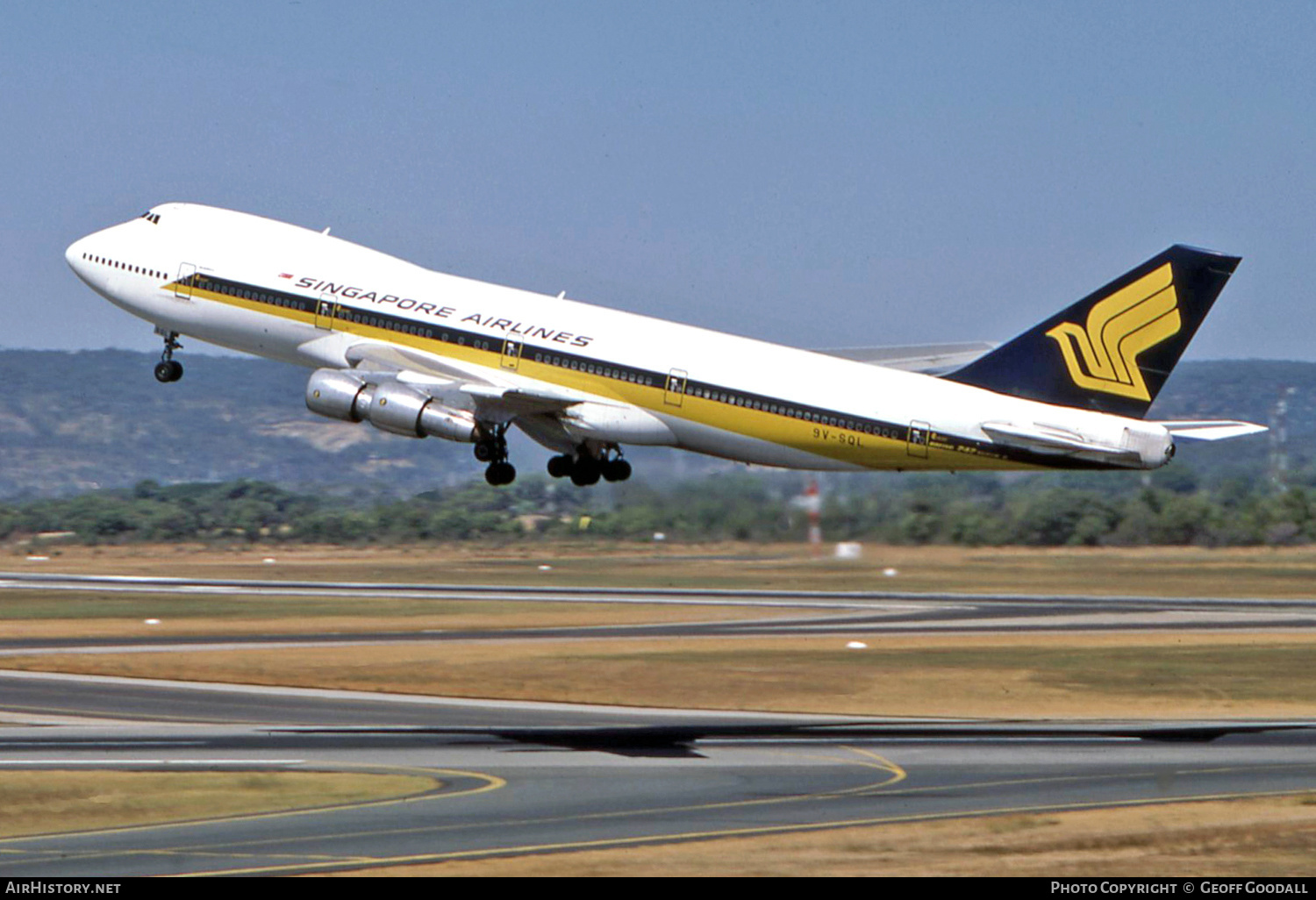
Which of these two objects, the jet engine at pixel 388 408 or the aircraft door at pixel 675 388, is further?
the jet engine at pixel 388 408

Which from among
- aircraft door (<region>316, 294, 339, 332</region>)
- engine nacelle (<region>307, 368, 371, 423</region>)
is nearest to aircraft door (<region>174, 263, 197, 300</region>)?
aircraft door (<region>316, 294, 339, 332</region>)

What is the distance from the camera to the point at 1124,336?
160ft

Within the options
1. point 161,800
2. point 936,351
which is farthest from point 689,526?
point 161,800

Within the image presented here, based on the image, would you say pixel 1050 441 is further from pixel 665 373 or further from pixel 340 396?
pixel 340 396

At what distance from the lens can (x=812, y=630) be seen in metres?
71.7

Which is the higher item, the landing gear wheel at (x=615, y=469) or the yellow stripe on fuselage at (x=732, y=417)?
the yellow stripe on fuselage at (x=732, y=417)

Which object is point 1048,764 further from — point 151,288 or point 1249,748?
point 151,288

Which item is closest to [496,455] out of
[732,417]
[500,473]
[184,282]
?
[500,473]

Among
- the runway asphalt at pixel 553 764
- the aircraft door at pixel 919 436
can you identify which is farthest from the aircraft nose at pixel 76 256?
the aircraft door at pixel 919 436

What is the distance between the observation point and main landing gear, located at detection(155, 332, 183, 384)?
54969mm

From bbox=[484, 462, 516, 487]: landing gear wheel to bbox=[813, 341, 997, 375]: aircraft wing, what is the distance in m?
10.0

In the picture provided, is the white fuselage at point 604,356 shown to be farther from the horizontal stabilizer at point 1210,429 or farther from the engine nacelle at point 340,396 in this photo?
the engine nacelle at point 340,396

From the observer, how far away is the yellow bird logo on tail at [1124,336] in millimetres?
48562

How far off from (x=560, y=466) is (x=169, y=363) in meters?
12.3
